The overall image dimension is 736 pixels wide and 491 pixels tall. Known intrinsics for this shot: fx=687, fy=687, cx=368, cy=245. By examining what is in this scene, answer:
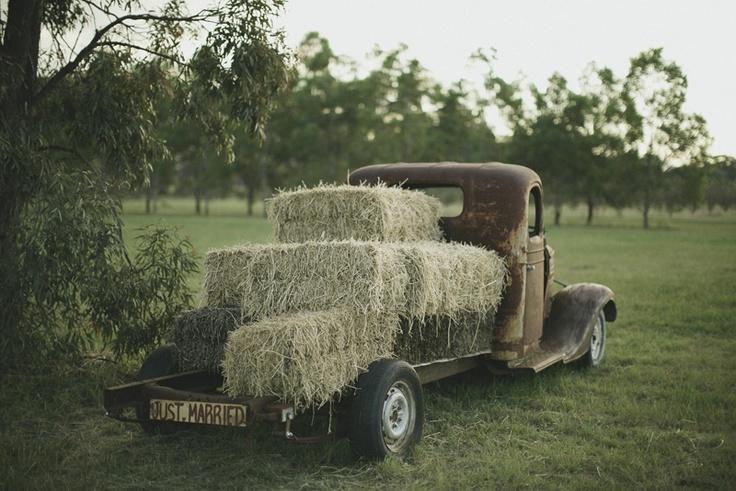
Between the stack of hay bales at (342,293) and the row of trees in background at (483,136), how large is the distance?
40.6m

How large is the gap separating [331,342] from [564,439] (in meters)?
2.30

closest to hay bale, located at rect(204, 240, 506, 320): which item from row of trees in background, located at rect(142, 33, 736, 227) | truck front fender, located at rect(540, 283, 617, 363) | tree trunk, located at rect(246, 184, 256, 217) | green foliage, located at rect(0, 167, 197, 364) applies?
green foliage, located at rect(0, 167, 197, 364)

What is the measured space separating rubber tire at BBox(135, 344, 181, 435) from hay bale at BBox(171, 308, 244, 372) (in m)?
0.26

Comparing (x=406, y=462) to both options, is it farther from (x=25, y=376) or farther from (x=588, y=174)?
(x=588, y=174)

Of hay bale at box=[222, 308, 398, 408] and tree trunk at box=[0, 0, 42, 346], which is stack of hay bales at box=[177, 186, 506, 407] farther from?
tree trunk at box=[0, 0, 42, 346]

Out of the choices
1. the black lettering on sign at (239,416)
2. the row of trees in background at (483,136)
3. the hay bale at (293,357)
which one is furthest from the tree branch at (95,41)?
the row of trees in background at (483,136)

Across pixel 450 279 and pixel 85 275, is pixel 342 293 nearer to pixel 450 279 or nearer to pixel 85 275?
pixel 450 279

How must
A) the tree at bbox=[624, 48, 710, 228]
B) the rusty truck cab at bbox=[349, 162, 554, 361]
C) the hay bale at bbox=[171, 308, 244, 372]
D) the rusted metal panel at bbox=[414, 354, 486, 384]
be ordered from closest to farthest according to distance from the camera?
the hay bale at bbox=[171, 308, 244, 372] → the rusted metal panel at bbox=[414, 354, 486, 384] → the rusty truck cab at bbox=[349, 162, 554, 361] → the tree at bbox=[624, 48, 710, 228]

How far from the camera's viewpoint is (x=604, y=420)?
20.5 feet

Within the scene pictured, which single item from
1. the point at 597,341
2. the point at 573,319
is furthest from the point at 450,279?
the point at 597,341

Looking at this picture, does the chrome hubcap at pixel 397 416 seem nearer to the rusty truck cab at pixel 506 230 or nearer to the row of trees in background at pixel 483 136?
the rusty truck cab at pixel 506 230

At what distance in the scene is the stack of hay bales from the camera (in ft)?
14.9

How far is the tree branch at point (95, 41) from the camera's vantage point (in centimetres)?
756

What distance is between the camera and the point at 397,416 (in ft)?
17.3
